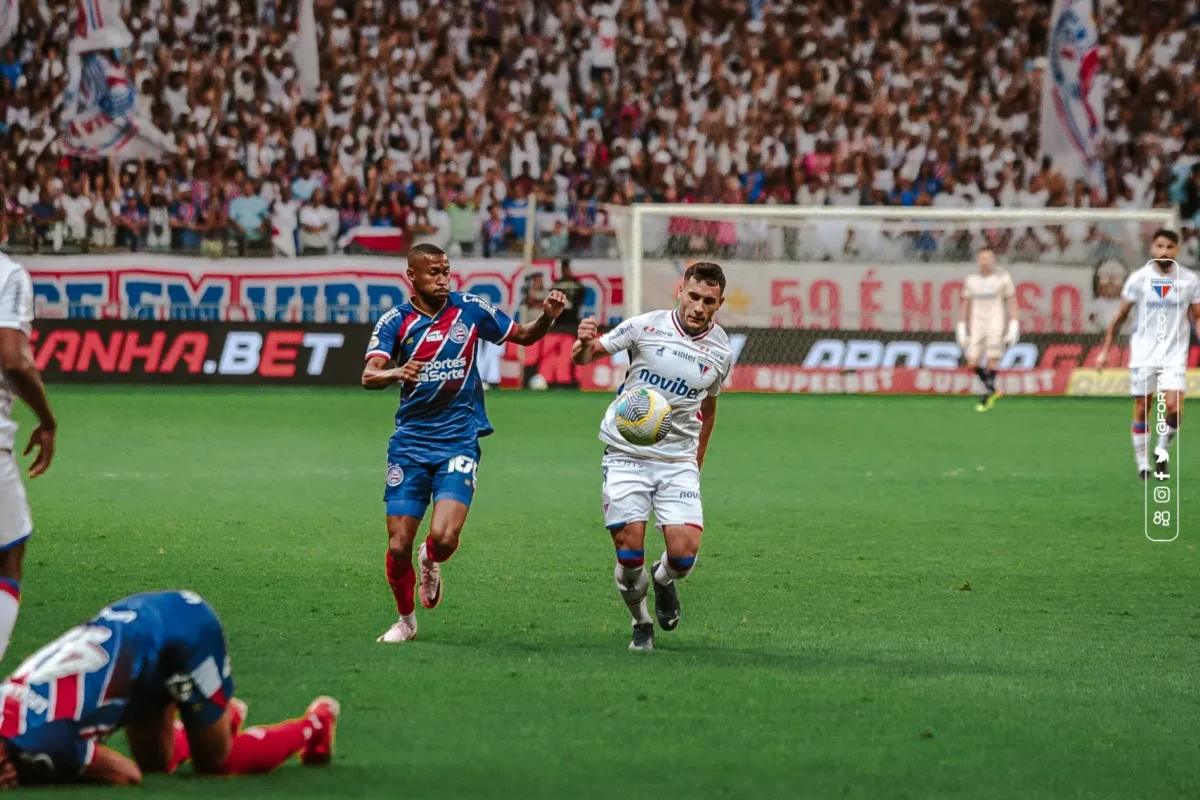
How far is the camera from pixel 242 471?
14500 millimetres

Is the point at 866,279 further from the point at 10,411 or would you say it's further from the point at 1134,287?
the point at 10,411

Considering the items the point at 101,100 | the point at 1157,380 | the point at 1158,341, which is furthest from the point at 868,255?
the point at 101,100

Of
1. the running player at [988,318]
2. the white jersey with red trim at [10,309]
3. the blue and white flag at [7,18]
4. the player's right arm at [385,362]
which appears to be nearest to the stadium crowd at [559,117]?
the blue and white flag at [7,18]

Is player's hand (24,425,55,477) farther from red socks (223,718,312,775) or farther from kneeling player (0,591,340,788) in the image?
red socks (223,718,312,775)

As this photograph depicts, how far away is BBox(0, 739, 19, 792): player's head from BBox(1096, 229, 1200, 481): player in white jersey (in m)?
10.9

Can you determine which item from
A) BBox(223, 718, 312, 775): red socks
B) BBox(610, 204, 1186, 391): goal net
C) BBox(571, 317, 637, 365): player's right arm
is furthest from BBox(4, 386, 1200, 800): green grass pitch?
BBox(610, 204, 1186, 391): goal net

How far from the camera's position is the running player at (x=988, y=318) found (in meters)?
22.1

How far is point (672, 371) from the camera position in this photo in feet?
25.1

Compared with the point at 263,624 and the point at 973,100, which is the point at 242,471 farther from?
the point at 973,100

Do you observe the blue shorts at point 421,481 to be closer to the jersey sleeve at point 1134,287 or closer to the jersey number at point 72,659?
the jersey number at point 72,659

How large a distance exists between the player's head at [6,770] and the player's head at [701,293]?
3.80 metres

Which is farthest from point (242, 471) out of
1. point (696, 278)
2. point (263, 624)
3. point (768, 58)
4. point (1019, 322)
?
point (768, 58)

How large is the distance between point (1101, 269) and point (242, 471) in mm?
14409

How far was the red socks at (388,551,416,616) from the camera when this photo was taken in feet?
25.1
